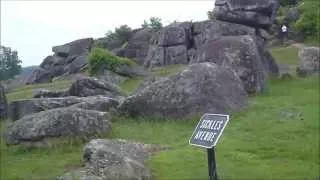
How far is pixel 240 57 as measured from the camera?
24203 mm

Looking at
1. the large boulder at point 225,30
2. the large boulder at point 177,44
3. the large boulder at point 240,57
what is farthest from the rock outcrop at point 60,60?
the large boulder at point 240,57

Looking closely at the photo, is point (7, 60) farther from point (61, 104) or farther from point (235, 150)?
point (235, 150)

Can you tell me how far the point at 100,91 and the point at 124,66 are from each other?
52.0ft

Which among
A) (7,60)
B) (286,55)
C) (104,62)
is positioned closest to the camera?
(7,60)

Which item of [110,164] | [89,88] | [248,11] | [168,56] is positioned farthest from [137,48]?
[110,164]

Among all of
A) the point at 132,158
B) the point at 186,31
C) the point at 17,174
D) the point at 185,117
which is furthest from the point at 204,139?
the point at 186,31

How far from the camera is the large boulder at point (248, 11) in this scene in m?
34.8

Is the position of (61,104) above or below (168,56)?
above

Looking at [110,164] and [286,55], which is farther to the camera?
→ [286,55]

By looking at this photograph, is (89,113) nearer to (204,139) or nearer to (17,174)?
(17,174)

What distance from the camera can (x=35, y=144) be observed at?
49.1 ft

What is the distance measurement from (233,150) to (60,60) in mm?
54080

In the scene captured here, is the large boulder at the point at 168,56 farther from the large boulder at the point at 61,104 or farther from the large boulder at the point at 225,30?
the large boulder at the point at 61,104

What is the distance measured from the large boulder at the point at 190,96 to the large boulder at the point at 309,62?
1113 centimetres
